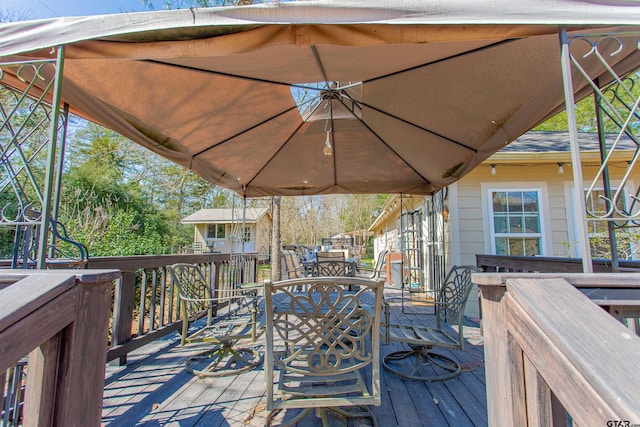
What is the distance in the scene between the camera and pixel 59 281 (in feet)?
3.06

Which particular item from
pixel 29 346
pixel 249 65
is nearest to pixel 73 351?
pixel 29 346

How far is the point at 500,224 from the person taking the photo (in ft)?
16.8

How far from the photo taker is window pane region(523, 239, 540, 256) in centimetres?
502

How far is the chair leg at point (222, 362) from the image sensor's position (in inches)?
104

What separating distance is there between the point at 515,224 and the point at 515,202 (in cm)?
38

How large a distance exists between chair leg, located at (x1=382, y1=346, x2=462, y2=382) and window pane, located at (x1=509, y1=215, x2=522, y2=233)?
9.98 ft

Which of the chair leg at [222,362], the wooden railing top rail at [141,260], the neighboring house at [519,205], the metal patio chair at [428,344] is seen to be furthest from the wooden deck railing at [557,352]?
the neighboring house at [519,205]

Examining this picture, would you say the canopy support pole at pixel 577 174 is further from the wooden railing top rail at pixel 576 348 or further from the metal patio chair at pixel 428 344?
the metal patio chair at pixel 428 344

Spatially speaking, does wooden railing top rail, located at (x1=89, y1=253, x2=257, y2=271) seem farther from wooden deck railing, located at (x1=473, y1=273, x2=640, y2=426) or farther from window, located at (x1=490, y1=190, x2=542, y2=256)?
window, located at (x1=490, y1=190, x2=542, y2=256)

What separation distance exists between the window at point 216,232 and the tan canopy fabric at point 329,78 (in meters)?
17.1

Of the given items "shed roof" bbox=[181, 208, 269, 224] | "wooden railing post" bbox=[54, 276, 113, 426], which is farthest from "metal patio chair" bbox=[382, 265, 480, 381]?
"shed roof" bbox=[181, 208, 269, 224]

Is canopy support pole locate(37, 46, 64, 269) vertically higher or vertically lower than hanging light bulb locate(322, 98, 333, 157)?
lower

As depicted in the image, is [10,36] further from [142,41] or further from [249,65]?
[249,65]

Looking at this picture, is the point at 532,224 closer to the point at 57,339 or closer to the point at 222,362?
the point at 222,362
